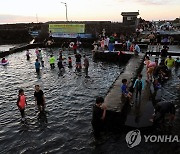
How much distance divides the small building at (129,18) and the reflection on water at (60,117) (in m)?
25.8

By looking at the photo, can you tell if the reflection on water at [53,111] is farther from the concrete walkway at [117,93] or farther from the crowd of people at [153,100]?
the concrete walkway at [117,93]

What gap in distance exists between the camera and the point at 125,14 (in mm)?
48531

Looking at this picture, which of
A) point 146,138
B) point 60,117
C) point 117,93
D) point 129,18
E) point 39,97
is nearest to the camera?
point 146,138

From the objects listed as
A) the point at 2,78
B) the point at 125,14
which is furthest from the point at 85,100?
the point at 125,14

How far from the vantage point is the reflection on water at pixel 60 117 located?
11.2 metres

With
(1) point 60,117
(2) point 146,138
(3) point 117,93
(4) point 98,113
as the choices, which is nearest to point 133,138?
(2) point 146,138

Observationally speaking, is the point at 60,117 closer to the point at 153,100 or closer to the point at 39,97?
the point at 39,97

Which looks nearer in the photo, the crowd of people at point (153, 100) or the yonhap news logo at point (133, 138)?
the crowd of people at point (153, 100)

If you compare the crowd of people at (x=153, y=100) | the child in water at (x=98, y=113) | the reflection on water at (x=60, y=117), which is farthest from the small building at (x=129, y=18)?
the child in water at (x=98, y=113)

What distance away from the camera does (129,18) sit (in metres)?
48.4

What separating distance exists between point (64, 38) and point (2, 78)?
2493 cm

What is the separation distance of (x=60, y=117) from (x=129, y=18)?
38.1m

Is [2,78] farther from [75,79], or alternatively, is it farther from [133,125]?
[133,125]

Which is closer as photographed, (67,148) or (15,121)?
(67,148)
